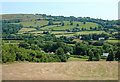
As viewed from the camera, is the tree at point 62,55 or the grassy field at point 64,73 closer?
the grassy field at point 64,73

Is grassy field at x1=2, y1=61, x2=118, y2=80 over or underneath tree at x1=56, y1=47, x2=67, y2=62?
over

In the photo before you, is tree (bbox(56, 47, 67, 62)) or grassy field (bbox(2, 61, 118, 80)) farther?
tree (bbox(56, 47, 67, 62))

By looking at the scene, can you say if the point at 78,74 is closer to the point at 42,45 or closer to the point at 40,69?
the point at 40,69

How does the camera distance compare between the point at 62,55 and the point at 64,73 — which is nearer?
the point at 64,73

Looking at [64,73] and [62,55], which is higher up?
[64,73]

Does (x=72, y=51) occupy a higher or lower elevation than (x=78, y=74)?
lower

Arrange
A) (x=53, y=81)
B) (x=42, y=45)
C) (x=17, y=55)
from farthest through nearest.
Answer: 1. (x=42, y=45)
2. (x=17, y=55)
3. (x=53, y=81)

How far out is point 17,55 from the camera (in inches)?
700

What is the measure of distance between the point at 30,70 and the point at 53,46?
3423 centimetres

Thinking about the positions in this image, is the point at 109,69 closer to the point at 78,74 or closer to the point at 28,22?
the point at 78,74

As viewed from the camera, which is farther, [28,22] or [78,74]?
[28,22]

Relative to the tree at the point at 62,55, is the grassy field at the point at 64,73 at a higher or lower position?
higher

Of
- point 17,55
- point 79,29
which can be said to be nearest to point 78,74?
point 17,55

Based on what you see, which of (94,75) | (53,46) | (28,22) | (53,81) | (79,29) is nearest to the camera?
(53,81)
